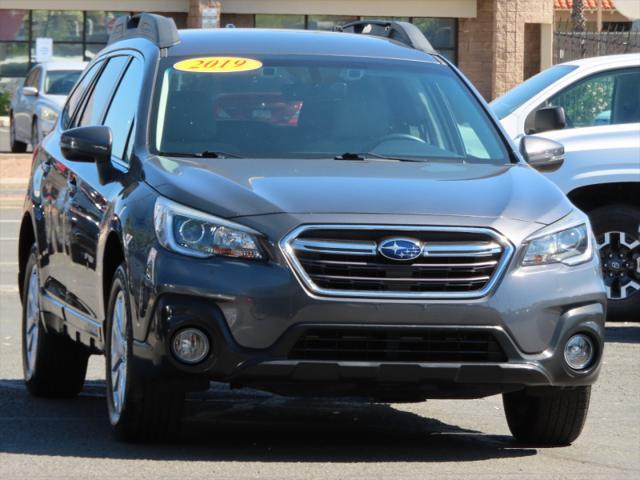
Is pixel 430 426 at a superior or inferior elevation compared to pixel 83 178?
inferior

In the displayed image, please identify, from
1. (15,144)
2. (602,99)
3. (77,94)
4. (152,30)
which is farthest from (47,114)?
(152,30)

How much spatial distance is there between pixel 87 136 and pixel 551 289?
86.4 inches

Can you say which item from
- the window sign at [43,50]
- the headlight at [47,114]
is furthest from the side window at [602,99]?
the window sign at [43,50]

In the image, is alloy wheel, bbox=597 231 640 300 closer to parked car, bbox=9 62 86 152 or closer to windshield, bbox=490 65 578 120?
windshield, bbox=490 65 578 120

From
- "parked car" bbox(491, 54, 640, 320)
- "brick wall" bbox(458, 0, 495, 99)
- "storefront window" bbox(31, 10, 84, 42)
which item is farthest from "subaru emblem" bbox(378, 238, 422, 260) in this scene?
"storefront window" bbox(31, 10, 84, 42)

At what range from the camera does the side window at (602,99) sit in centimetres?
1224

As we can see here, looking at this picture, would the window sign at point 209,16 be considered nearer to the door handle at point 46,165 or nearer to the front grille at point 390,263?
the door handle at point 46,165

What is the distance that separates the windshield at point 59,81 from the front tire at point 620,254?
17.6 meters

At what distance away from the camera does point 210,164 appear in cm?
720

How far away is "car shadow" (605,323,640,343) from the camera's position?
36.9 ft

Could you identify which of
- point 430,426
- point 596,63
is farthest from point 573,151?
point 430,426

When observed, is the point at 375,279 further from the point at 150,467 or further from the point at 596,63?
the point at 596,63

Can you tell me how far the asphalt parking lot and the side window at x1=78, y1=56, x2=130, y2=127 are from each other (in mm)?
1420

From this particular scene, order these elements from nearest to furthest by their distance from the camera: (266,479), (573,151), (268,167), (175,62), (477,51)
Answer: (266,479), (268,167), (175,62), (573,151), (477,51)
